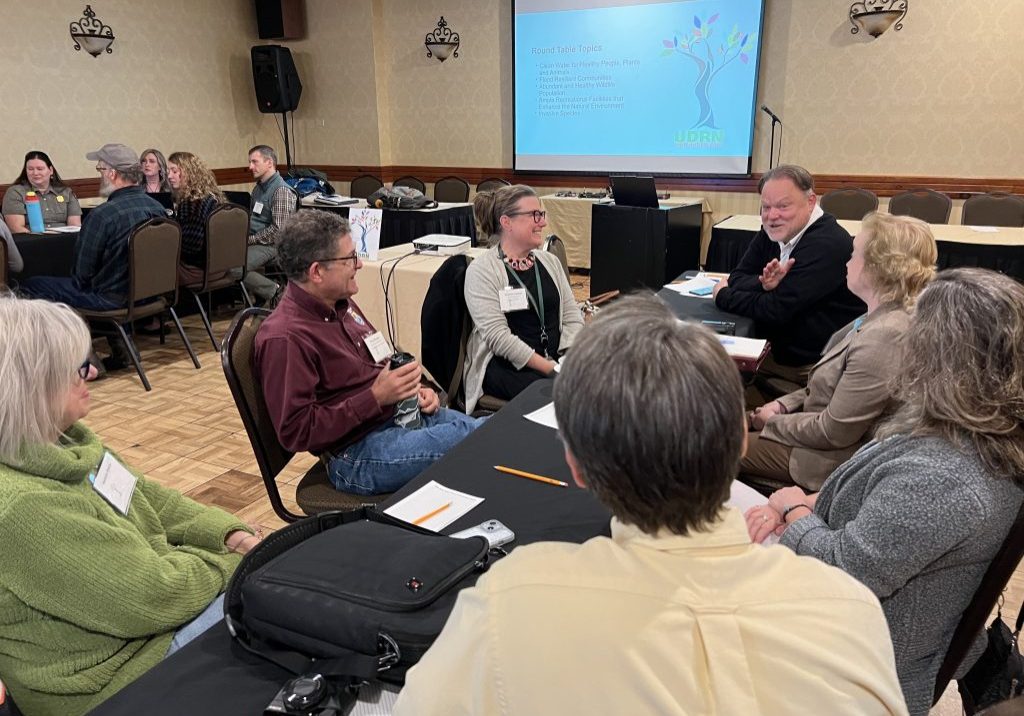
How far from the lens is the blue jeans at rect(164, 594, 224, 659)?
125cm

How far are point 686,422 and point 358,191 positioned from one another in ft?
25.5

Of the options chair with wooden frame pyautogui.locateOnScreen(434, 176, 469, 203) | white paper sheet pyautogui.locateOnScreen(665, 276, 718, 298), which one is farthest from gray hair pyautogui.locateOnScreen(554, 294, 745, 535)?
chair with wooden frame pyautogui.locateOnScreen(434, 176, 469, 203)

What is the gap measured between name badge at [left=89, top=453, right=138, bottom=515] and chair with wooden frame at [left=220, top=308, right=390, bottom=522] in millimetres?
419

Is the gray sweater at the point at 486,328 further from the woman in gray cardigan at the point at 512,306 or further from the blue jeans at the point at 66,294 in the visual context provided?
the blue jeans at the point at 66,294

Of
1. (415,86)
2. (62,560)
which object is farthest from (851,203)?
(62,560)

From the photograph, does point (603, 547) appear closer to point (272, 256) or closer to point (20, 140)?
point (272, 256)

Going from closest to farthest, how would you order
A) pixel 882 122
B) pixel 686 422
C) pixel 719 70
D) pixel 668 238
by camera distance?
→ pixel 686 422
pixel 668 238
pixel 882 122
pixel 719 70

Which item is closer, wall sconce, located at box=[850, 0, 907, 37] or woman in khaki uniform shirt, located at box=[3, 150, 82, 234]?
woman in khaki uniform shirt, located at box=[3, 150, 82, 234]

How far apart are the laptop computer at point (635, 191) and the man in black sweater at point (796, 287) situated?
2.36m

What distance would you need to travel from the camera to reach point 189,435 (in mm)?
3547

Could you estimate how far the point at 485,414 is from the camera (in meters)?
2.57

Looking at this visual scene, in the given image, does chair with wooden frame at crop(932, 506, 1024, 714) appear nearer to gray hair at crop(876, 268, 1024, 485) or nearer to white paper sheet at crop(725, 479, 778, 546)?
gray hair at crop(876, 268, 1024, 485)

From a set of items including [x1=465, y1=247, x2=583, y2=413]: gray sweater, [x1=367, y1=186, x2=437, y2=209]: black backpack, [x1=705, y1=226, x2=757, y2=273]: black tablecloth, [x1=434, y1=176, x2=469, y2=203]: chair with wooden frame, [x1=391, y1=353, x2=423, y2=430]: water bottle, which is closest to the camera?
[x1=391, y1=353, x2=423, y2=430]: water bottle

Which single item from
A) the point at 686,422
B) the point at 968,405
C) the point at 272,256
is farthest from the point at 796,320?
the point at 272,256
